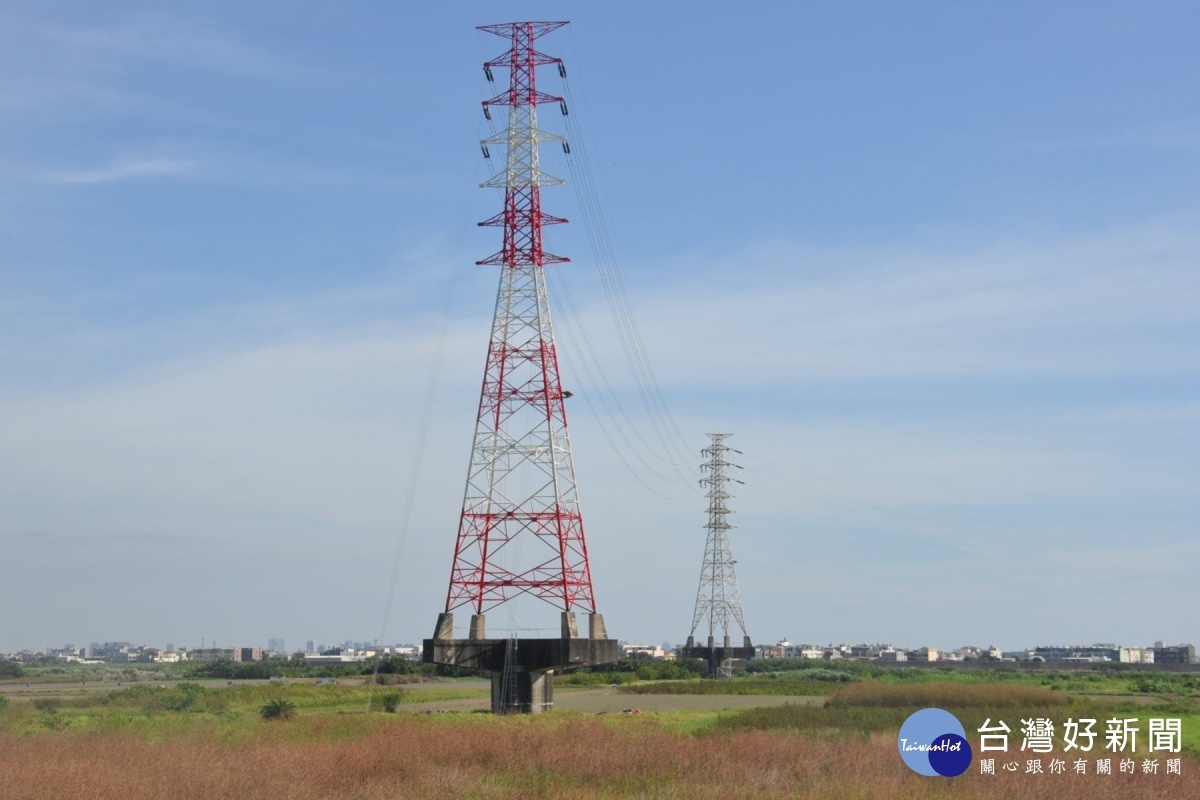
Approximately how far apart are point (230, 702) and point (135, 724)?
16464 mm

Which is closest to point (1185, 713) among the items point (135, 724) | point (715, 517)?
point (135, 724)

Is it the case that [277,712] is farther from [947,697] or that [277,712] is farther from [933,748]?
[947,697]

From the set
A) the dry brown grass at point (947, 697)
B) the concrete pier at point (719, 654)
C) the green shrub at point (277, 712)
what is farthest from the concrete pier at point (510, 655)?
the concrete pier at point (719, 654)

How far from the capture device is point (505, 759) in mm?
28719

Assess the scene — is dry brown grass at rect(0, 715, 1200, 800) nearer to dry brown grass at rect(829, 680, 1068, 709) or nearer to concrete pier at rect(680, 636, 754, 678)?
dry brown grass at rect(829, 680, 1068, 709)

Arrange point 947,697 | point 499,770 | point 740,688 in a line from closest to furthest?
1. point 499,770
2. point 947,697
3. point 740,688

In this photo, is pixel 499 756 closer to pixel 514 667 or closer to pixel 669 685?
pixel 514 667

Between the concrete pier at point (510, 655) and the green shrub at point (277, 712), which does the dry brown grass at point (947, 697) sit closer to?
the concrete pier at point (510, 655)

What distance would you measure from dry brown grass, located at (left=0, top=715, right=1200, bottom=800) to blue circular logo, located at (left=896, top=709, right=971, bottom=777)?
0.38 meters

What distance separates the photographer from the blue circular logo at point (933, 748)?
2767 centimetres

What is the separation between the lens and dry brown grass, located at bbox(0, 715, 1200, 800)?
2414cm

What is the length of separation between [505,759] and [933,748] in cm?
1073

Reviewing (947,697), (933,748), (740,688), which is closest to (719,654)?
(740,688)

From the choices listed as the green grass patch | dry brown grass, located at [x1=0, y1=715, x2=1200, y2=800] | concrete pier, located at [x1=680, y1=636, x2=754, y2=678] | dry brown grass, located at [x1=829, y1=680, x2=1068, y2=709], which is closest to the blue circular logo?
dry brown grass, located at [x1=0, y1=715, x2=1200, y2=800]
